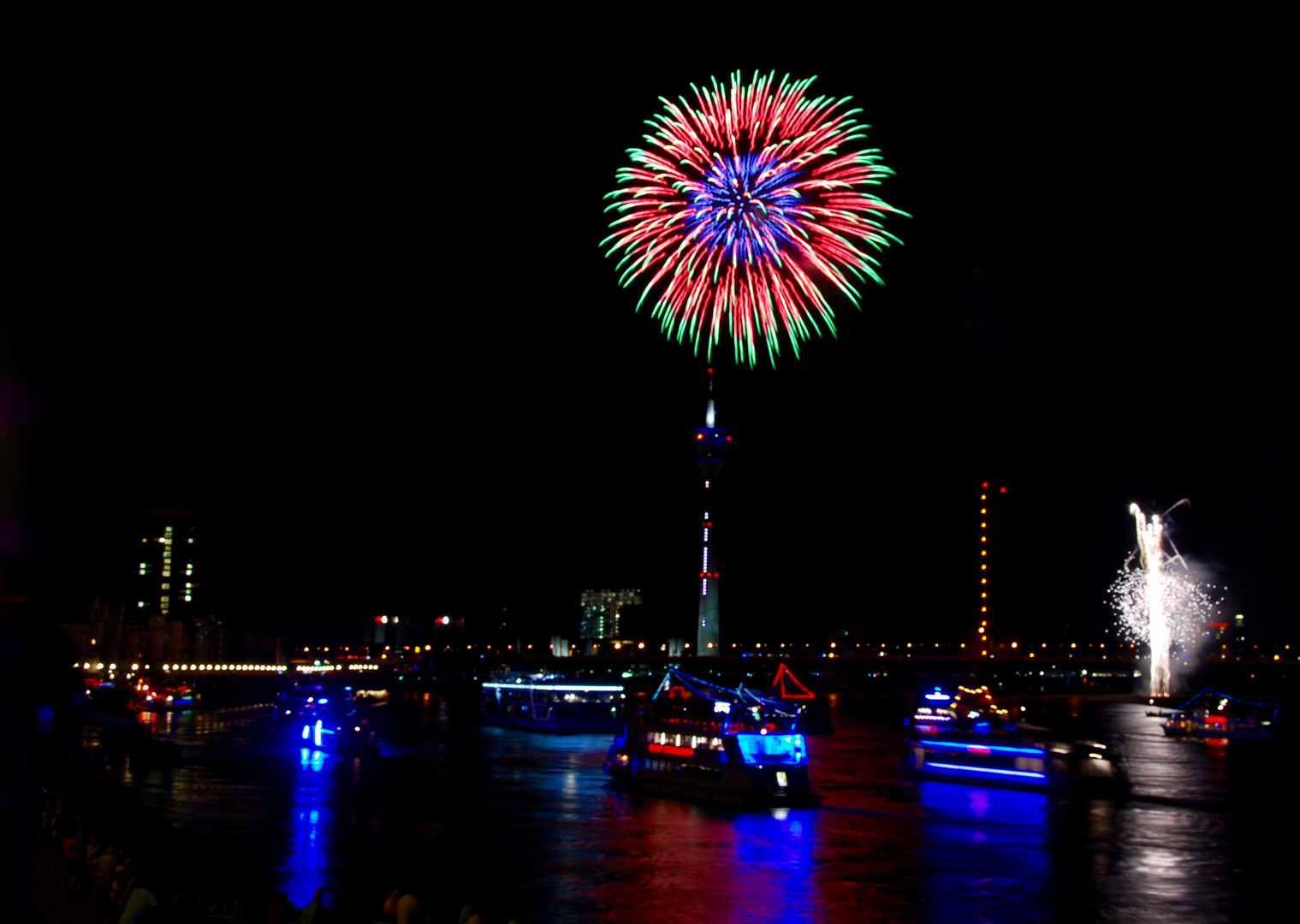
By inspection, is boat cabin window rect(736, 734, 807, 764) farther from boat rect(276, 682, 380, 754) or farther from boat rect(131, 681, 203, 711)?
boat rect(131, 681, 203, 711)

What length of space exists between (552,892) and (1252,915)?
20.7m

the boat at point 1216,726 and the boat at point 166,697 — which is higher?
the boat at point 1216,726

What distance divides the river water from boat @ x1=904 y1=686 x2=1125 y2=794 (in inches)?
40.8

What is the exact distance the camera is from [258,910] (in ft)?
53.0

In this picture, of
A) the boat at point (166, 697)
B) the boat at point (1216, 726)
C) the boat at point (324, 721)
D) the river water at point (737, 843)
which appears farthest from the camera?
the boat at point (166, 697)

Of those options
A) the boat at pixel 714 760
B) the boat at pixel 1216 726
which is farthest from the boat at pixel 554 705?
the boat at pixel 1216 726

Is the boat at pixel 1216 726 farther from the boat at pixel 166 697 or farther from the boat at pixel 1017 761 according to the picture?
the boat at pixel 166 697

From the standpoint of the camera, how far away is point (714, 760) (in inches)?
2121

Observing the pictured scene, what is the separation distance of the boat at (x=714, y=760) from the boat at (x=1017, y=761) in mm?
12960

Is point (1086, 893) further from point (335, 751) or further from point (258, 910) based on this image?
point (335, 751)

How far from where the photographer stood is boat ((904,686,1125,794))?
61.2m

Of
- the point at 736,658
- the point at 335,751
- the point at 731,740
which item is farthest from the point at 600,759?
the point at 736,658

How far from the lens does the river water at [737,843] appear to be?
115 ft

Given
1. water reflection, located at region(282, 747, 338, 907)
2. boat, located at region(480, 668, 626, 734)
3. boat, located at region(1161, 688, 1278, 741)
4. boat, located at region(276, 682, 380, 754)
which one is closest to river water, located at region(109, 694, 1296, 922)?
water reflection, located at region(282, 747, 338, 907)
